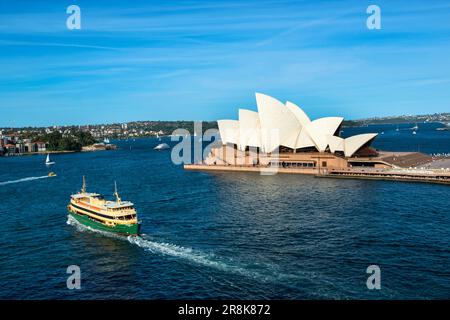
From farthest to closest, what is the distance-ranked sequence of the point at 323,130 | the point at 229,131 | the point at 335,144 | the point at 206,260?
the point at 229,131 < the point at 323,130 < the point at 335,144 < the point at 206,260

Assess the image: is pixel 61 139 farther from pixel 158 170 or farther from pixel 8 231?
pixel 8 231

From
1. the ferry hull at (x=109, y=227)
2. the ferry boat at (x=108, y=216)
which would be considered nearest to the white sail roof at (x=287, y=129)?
the ferry boat at (x=108, y=216)

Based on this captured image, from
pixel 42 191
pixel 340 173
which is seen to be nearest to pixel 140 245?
pixel 42 191

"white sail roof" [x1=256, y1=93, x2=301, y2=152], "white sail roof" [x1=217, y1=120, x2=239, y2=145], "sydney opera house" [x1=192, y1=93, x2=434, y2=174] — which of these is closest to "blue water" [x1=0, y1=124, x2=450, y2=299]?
"sydney opera house" [x1=192, y1=93, x2=434, y2=174]

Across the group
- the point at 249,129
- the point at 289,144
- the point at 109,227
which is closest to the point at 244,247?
the point at 109,227

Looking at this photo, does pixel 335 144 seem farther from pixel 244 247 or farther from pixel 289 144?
pixel 244 247

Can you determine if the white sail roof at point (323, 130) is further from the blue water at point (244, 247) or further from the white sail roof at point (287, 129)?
the blue water at point (244, 247)

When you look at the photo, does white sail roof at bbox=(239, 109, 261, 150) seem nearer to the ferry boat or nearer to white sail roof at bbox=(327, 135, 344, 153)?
white sail roof at bbox=(327, 135, 344, 153)
